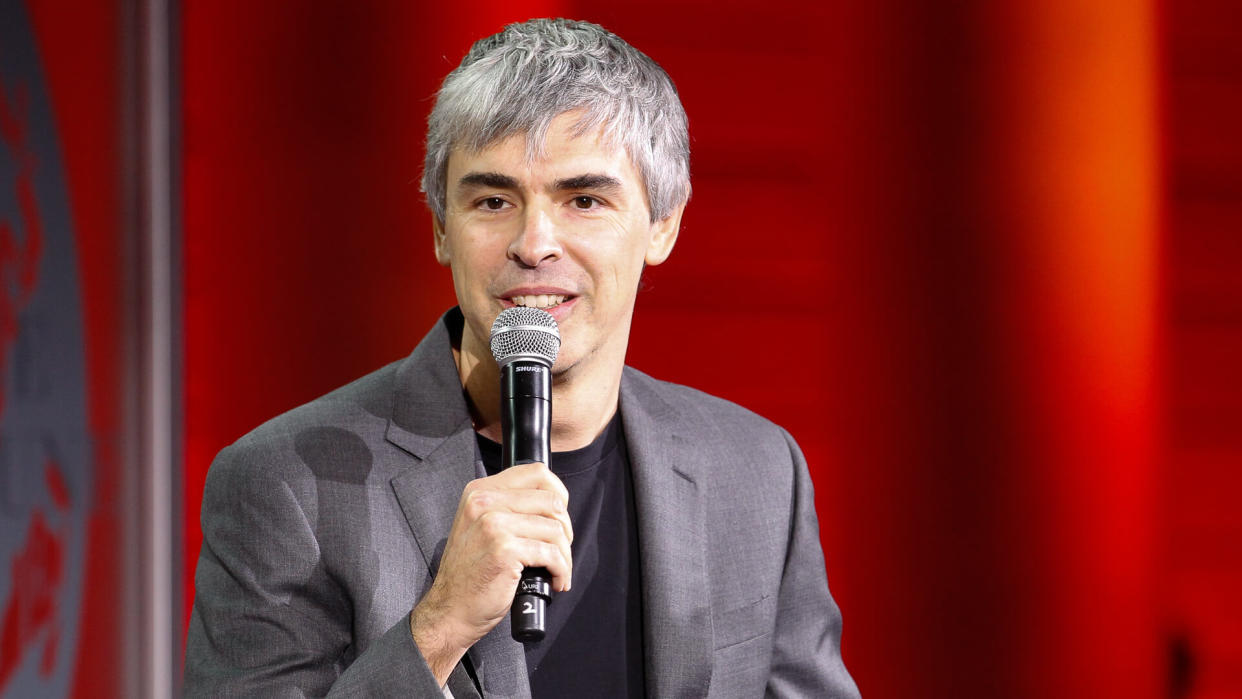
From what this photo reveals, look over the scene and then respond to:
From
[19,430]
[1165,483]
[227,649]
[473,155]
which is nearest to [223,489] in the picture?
[227,649]

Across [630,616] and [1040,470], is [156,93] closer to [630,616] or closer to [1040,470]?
[630,616]

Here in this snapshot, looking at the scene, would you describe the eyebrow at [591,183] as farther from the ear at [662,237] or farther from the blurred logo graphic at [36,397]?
the blurred logo graphic at [36,397]

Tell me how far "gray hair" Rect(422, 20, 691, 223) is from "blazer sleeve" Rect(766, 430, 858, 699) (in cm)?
59

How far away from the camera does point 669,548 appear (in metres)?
1.72

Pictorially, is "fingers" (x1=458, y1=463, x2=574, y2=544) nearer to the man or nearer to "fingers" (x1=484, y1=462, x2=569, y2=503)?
"fingers" (x1=484, y1=462, x2=569, y2=503)

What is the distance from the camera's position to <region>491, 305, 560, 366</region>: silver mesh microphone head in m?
1.28

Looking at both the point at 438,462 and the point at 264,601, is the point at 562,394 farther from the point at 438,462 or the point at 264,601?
the point at 264,601

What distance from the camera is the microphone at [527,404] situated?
1.13 meters

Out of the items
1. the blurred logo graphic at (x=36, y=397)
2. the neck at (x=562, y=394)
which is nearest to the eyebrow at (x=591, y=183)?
the neck at (x=562, y=394)

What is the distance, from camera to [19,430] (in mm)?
1644

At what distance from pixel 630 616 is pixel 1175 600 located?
4.80 feet

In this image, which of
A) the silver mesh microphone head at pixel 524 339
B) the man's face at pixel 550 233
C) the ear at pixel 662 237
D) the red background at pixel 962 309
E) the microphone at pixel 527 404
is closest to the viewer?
the microphone at pixel 527 404

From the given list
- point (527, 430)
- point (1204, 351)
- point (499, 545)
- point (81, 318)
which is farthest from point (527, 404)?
point (1204, 351)

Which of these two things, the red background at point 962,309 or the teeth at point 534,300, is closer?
the teeth at point 534,300
